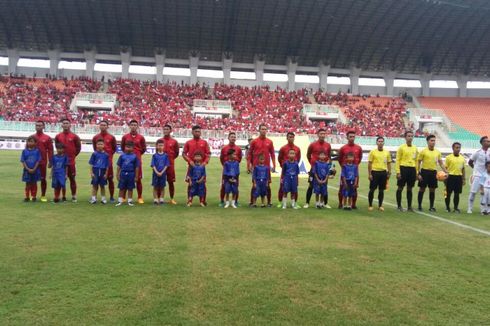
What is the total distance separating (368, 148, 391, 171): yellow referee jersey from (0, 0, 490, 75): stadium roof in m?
34.7

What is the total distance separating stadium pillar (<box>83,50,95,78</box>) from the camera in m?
48.9

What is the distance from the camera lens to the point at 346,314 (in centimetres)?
384

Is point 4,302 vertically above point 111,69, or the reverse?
point 111,69

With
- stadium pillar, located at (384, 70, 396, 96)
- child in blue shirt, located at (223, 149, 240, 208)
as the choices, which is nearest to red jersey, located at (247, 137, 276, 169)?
child in blue shirt, located at (223, 149, 240, 208)

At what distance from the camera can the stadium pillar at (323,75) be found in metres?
52.6

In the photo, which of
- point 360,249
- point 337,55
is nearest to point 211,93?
point 337,55

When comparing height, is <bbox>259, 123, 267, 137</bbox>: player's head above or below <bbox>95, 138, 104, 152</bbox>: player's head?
above

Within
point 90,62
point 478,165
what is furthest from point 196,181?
point 90,62

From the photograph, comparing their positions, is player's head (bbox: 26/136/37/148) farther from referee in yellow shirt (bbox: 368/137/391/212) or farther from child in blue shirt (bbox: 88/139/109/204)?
Answer: referee in yellow shirt (bbox: 368/137/391/212)

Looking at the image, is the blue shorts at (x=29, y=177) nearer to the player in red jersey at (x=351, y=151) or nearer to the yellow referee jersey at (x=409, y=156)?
the player in red jersey at (x=351, y=151)

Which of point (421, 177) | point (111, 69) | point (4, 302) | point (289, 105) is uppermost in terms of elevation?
point (111, 69)

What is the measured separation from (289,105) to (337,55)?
31.3 ft

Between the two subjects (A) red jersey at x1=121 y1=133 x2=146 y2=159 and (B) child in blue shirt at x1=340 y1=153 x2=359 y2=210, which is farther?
(B) child in blue shirt at x1=340 y1=153 x2=359 y2=210

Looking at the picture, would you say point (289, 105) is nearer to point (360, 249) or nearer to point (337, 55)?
point (337, 55)
